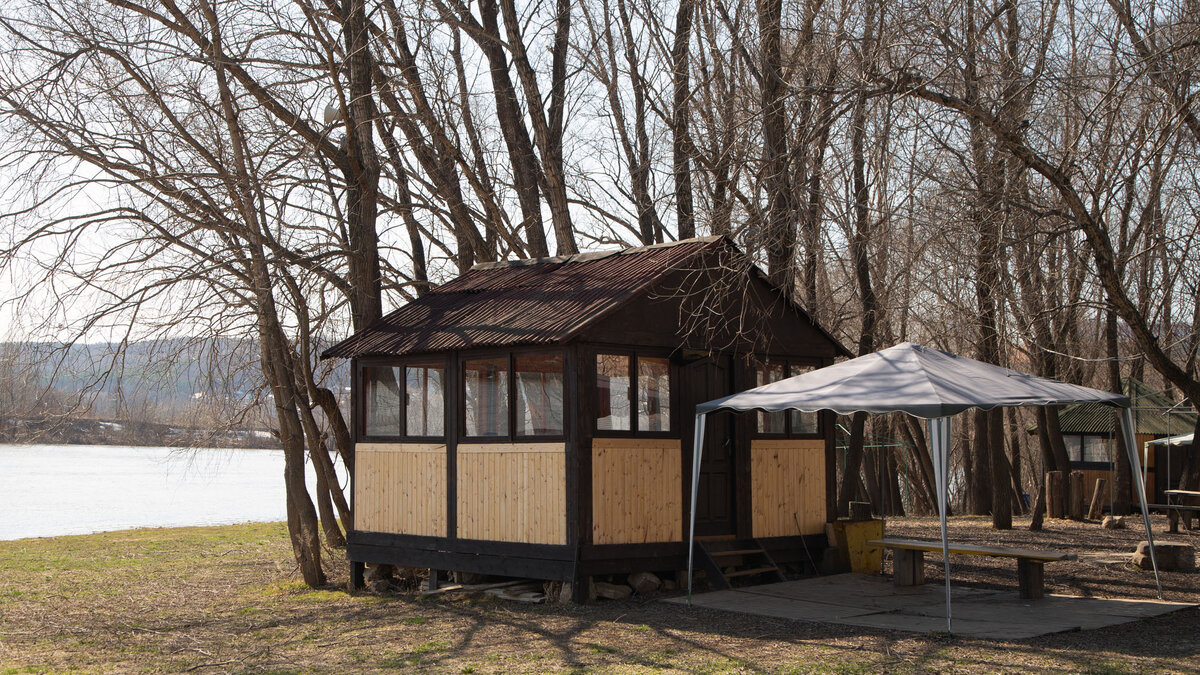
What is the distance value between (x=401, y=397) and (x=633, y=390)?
2774mm

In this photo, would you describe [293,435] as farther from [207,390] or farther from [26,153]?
[26,153]

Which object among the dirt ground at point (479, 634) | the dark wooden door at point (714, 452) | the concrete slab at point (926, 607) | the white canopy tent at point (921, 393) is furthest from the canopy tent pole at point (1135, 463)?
the dark wooden door at point (714, 452)

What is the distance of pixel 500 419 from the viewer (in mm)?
11148

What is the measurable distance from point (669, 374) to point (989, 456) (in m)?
10.7

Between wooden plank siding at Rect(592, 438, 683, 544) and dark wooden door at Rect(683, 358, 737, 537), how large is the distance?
1.16 feet

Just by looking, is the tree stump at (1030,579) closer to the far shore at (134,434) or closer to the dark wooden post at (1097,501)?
the far shore at (134,434)

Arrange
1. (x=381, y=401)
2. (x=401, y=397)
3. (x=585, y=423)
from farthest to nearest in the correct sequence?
(x=381, y=401) → (x=401, y=397) → (x=585, y=423)

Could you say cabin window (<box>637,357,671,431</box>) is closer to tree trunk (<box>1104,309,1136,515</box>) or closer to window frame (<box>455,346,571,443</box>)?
window frame (<box>455,346,571,443</box>)

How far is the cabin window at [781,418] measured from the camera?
12289 mm

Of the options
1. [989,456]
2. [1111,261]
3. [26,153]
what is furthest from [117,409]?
[989,456]

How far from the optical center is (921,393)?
918cm

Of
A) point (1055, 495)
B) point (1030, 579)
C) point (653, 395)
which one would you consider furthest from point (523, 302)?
point (1055, 495)

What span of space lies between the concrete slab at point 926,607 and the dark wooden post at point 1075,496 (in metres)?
9.11

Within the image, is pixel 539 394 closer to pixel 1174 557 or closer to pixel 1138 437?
pixel 1174 557
